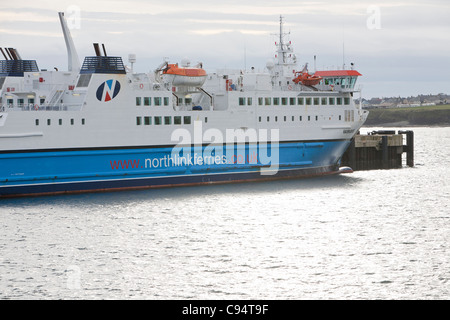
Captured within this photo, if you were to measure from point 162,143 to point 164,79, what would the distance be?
15.1 feet

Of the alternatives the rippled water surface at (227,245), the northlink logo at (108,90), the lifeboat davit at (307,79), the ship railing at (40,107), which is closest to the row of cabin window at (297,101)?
the lifeboat davit at (307,79)

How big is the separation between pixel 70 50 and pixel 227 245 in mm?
20331

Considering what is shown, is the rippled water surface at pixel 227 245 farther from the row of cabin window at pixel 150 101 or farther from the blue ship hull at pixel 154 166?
the row of cabin window at pixel 150 101

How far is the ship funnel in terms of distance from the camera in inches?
1612

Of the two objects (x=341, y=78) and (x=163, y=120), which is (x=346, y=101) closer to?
(x=341, y=78)

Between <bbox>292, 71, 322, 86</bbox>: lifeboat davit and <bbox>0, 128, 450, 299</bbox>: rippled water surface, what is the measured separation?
32.3 ft

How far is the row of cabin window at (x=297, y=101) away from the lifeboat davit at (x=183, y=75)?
3325mm

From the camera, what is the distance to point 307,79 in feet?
157

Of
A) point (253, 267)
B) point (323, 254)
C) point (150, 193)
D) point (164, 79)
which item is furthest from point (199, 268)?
point (164, 79)

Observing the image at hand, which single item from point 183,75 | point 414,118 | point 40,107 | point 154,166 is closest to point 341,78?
point 183,75

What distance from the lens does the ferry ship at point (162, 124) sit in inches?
1449

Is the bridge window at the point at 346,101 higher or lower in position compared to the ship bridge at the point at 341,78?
lower
